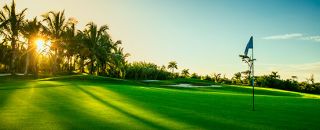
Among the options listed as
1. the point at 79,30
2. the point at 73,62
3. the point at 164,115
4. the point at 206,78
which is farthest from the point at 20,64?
the point at 164,115

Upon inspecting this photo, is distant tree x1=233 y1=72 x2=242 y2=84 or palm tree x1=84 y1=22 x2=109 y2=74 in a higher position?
palm tree x1=84 y1=22 x2=109 y2=74

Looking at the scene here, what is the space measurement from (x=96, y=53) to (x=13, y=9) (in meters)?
15.6

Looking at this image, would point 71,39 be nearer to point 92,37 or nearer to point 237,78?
point 92,37

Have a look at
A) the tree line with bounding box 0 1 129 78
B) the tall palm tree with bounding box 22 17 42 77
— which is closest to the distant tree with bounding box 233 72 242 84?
the tree line with bounding box 0 1 129 78

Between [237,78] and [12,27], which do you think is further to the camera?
[237,78]

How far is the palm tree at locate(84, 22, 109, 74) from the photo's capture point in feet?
199

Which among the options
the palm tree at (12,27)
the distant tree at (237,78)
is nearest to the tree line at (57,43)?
the palm tree at (12,27)

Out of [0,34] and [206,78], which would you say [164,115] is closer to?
[0,34]

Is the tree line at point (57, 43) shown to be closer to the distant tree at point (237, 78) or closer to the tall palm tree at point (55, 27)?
the tall palm tree at point (55, 27)

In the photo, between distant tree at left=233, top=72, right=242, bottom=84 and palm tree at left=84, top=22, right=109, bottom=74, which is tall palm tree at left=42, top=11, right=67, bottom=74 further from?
distant tree at left=233, top=72, right=242, bottom=84

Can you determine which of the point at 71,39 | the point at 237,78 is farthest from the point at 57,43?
the point at 237,78

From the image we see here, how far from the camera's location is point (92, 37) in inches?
2424

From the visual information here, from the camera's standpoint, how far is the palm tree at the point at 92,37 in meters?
60.6

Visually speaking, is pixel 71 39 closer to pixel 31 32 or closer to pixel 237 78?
pixel 31 32
